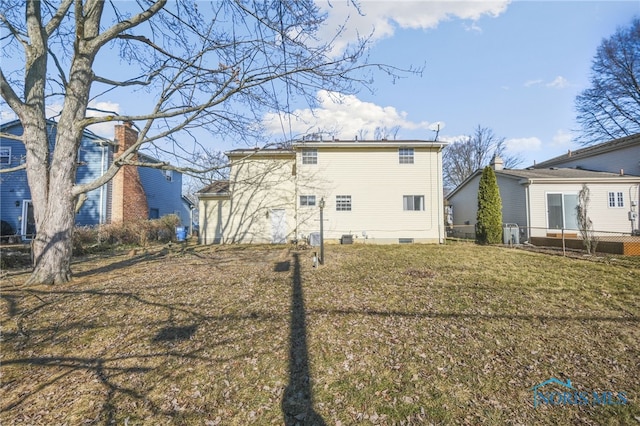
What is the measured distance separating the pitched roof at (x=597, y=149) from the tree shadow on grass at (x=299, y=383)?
21.7 meters

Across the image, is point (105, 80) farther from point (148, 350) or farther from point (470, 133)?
point (470, 133)

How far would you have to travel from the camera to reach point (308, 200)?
1568 cm

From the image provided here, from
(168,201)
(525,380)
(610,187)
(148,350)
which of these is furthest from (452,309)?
(168,201)

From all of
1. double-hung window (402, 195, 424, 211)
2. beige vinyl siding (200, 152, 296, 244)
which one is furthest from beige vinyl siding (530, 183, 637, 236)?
beige vinyl siding (200, 152, 296, 244)

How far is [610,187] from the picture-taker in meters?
14.9

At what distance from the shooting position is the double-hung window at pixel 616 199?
48.5 ft

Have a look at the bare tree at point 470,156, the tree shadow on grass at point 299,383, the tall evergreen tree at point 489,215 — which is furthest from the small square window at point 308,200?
the bare tree at point 470,156

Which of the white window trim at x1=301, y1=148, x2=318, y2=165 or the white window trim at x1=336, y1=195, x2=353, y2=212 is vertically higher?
the white window trim at x1=301, y1=148, x2=318, y2=165

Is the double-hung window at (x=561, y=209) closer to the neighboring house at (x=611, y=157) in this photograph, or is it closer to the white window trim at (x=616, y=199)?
the white window trim at (x=616, y=199)

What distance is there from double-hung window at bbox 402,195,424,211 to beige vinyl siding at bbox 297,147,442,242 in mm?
184

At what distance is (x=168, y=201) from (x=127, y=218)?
5.87m

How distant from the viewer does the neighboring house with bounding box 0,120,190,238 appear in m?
16.1

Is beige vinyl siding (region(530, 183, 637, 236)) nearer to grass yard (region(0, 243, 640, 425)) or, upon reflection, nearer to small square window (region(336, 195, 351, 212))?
grass yard (region(0, 243, 640, 425))

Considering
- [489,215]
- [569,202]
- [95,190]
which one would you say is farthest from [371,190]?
[95,190]
